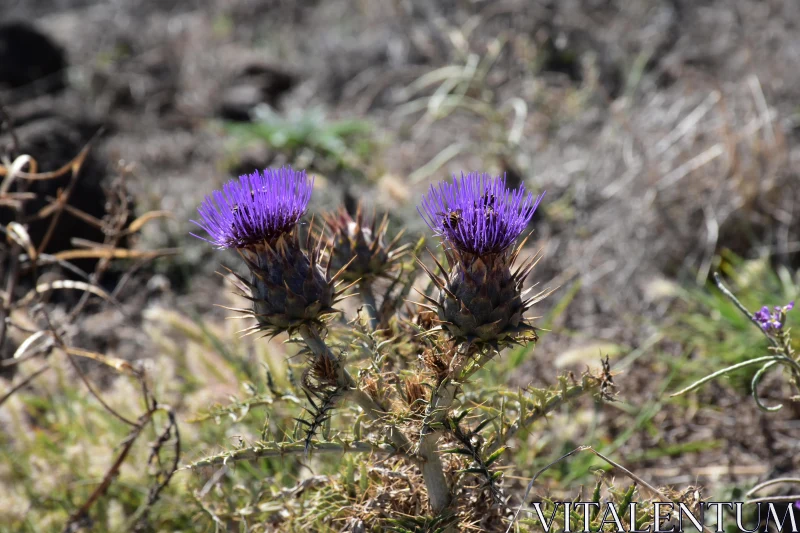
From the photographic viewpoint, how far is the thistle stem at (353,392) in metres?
1.95

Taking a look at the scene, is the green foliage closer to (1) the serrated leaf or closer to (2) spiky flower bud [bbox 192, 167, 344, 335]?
(2) spiky flower bud [bbox 192, 167, 344, 335]

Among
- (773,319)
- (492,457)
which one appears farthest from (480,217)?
(773,319)

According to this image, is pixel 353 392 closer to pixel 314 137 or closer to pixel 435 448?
pixel 435 448

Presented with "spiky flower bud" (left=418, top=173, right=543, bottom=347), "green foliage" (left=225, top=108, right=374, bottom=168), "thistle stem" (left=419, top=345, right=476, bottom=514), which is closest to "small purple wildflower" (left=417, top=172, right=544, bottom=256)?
"spiky flower bud" (left=418, top=173, right=543, bottom=347)

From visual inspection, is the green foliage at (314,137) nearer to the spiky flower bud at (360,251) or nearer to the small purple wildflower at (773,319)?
the spiky flower bud at (360,251)

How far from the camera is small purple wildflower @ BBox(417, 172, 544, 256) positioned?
6.11ft

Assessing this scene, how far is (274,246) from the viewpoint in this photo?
6.64 feet

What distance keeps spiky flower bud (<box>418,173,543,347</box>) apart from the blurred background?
A: 1173 millimetres

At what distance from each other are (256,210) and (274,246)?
119mm

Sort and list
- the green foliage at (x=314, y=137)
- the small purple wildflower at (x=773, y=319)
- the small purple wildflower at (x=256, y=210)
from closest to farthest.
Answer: the small purple wildflower at (x=256, y=210)
the small purple wildflower at (x=773, y=319)
the green foliage at (x=314, y=137)

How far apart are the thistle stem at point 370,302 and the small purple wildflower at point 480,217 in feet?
1.74

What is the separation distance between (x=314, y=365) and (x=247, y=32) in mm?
8032

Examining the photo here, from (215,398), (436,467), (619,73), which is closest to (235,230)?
(436,467)

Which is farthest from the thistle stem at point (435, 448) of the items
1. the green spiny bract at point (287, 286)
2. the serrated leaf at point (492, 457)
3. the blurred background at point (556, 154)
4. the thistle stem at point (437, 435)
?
the blurred background at point (556, 154)
